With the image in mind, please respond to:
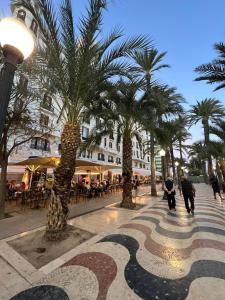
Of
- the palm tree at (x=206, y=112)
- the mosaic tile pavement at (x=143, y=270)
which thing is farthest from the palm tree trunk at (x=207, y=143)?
the mosaic tile pavement at (x=143, y=270)

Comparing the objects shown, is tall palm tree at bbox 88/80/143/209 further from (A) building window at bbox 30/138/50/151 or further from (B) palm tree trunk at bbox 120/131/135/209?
(A) building window at bbox 30/138/50/151

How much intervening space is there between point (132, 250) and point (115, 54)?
587 cm

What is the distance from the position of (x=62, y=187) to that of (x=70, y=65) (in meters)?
3.73

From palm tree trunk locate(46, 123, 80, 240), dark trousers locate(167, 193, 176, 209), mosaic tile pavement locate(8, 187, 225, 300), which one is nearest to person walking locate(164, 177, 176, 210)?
dark trousers locate(167, 193, 176, 209)

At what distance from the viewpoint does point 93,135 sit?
39.0 feet

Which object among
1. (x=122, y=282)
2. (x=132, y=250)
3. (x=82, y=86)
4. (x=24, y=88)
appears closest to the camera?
(x=122, y=282)

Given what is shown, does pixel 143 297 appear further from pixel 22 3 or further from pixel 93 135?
pixel 93 135

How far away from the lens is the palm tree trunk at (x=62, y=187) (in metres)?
5.51

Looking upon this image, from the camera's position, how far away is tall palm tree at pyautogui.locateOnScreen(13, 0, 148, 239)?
527 cm

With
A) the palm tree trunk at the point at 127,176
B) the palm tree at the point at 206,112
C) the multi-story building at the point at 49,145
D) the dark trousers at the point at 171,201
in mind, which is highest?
the palm tree at the point at 206,112

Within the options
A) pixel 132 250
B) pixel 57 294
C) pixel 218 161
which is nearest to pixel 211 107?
pixel 218 161

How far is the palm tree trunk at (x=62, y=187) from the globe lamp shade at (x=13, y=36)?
376 centimetres

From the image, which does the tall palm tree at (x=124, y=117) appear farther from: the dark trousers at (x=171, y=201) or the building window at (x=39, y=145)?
the building window at (x=39, y=145)

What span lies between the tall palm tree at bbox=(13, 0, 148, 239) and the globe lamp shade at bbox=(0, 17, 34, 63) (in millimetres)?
3391
